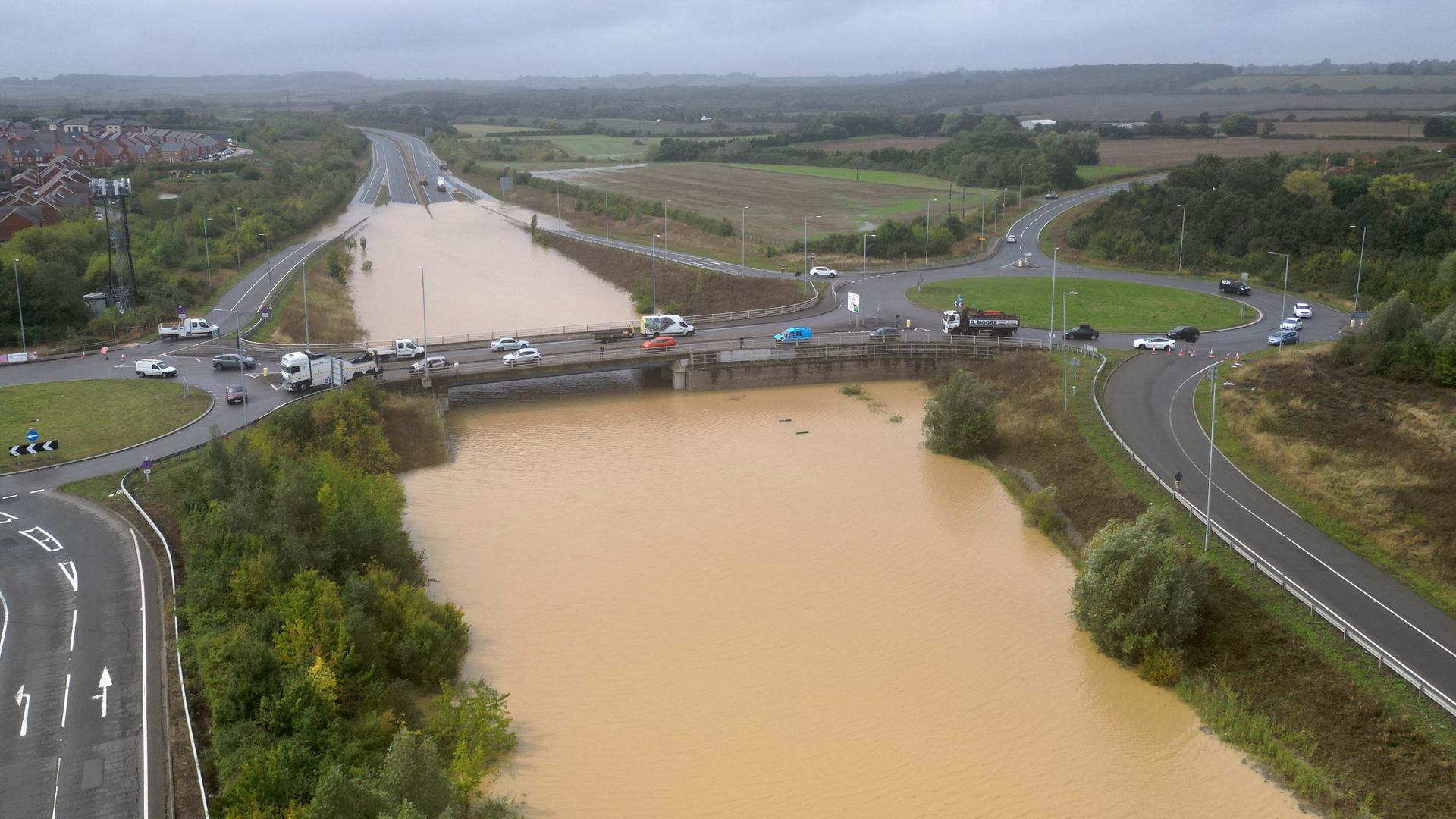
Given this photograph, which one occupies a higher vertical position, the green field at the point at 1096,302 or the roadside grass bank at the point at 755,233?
the roadside grass bank at the point at 755,233

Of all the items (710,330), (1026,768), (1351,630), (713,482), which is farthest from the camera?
(710,330)

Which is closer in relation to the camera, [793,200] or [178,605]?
[178,605]

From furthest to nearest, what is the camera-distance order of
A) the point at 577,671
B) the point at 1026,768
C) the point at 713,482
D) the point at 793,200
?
the point at 793,200 → the point at 713,482 → the point at 577,671 → the point at 1026,768

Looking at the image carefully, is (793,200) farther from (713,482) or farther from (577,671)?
(577,671)

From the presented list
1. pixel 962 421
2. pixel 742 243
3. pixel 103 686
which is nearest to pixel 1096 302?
pixel 962 421

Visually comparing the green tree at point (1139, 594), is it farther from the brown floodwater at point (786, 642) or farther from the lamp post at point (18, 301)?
the lamp post at point (18, 301)

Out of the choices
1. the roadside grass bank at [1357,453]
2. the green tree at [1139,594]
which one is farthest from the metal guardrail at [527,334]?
the green tree at [1139,594]

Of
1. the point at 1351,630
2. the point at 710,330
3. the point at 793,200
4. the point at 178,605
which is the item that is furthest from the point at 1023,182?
the point at 178,605

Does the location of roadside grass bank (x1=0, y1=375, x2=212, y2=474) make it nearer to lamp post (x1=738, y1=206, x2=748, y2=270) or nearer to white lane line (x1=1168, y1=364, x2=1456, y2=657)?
white lane line (x1=1168, y1=364, x2=1456, y2=657)
